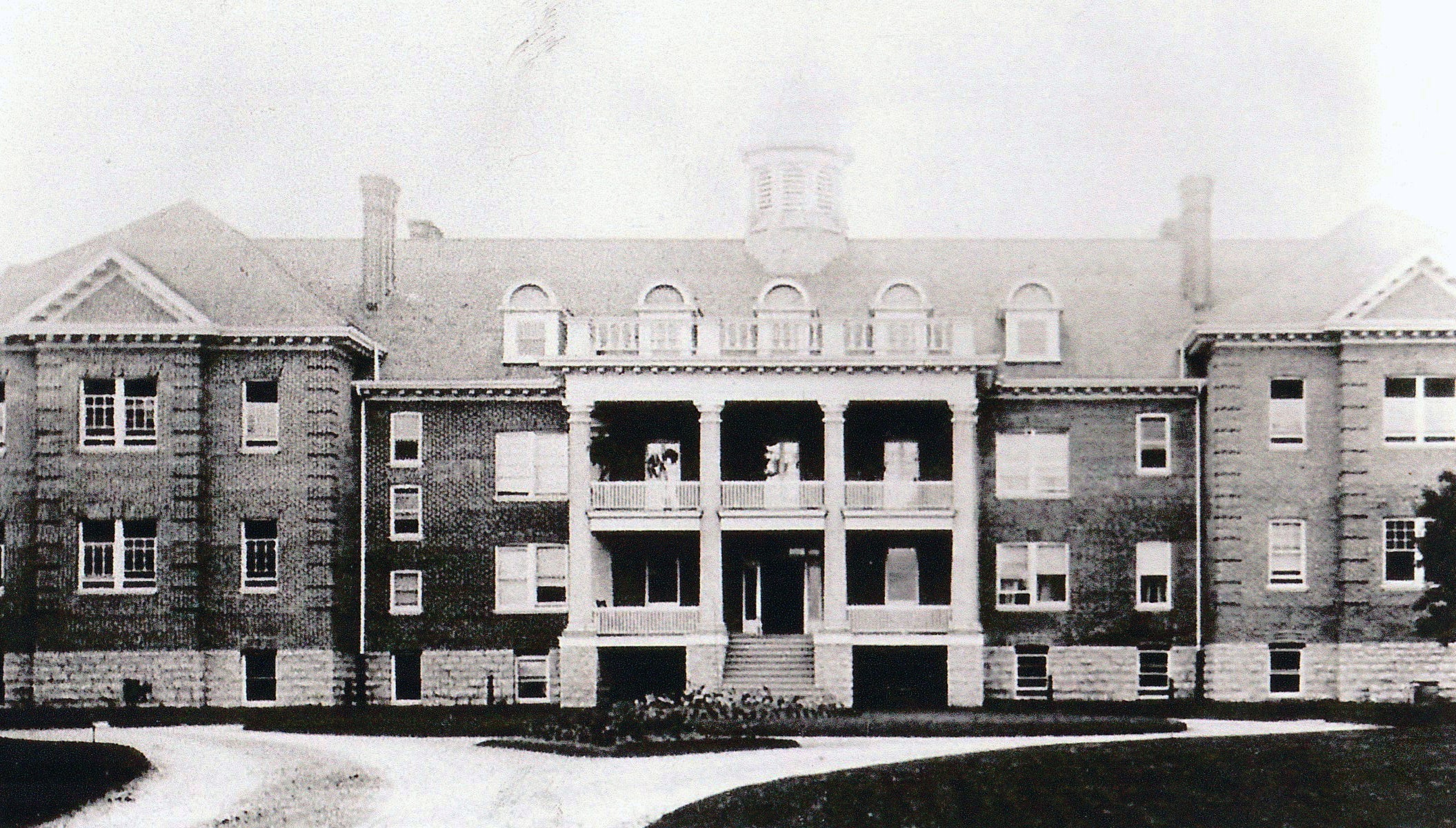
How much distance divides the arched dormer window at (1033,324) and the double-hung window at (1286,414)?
510 cm

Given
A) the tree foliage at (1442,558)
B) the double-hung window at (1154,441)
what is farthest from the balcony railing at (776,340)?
the tree foliage at (1442,558)

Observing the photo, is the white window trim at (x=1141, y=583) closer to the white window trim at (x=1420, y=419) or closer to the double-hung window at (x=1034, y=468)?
the double-hung window at (x=1034, y=468)

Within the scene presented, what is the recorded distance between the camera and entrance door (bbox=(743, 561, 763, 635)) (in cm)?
4016

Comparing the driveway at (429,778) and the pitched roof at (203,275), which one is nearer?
the driveway at (429,778)

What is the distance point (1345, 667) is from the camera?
36.0 meters

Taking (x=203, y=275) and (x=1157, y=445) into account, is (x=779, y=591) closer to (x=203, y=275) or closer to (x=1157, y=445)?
(x=1157, y=445)

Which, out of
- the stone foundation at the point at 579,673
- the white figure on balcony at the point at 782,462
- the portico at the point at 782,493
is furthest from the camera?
the white figure on balcony at the point at 782,462

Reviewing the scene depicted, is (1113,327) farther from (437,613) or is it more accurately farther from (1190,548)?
(437,613)

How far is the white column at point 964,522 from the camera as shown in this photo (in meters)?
36.0

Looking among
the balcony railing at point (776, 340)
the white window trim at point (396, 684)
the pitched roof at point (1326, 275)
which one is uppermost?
the pitched roof at point (1326, 275)

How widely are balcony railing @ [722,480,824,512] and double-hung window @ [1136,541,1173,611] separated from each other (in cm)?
793

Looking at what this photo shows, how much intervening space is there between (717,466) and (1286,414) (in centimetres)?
1293

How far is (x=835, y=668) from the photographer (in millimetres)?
35562

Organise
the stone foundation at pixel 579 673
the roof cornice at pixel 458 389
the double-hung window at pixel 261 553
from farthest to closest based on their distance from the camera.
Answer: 1. the roof cornice at pixel 458 389
2. the double-hung window at pixel 261 553
3. the stone foundation at pixel 579 673
